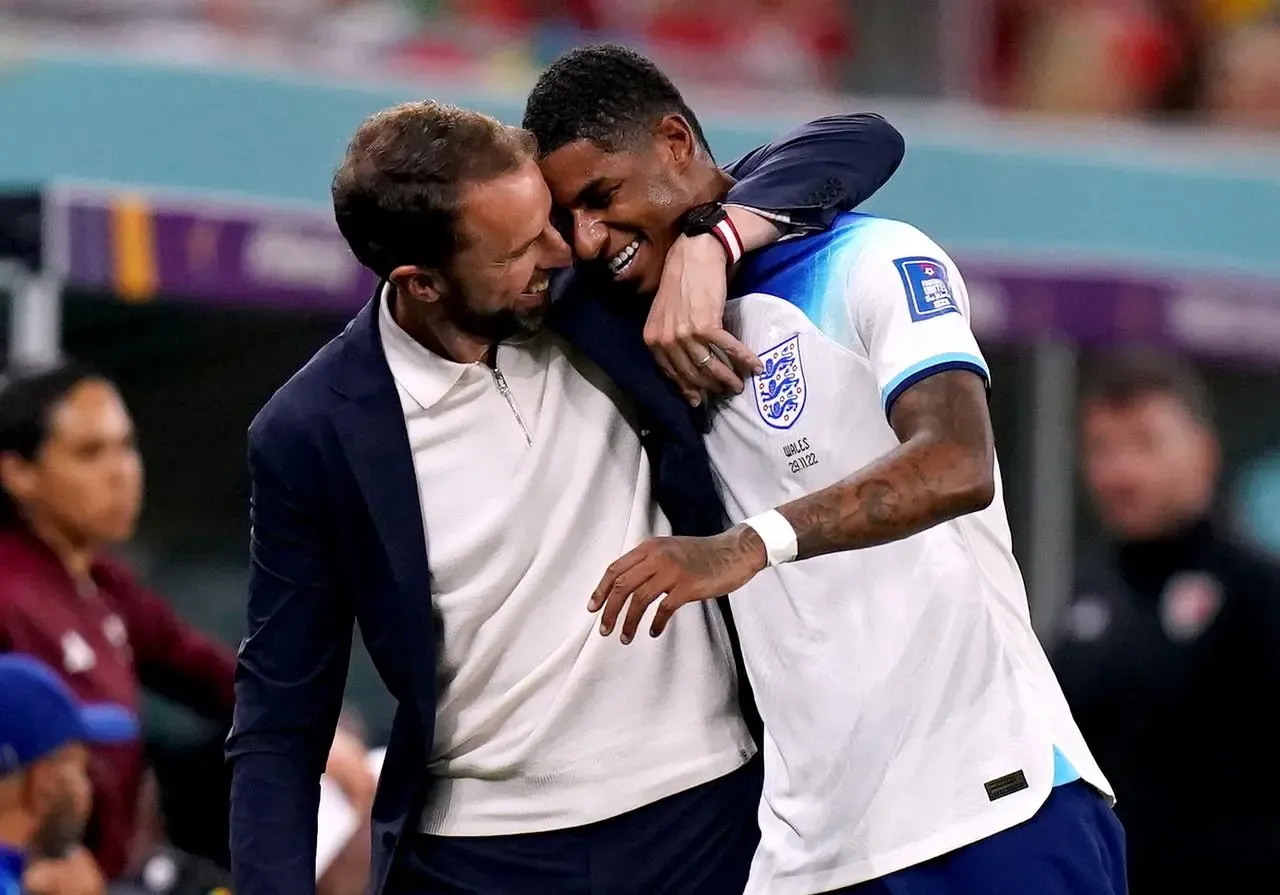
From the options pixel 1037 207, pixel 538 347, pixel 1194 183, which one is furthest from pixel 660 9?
pixel 538 347

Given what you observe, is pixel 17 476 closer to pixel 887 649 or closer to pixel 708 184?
pixel 708 184

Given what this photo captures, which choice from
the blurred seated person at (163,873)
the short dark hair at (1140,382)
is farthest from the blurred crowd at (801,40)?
the blurred seated person at (163,873)

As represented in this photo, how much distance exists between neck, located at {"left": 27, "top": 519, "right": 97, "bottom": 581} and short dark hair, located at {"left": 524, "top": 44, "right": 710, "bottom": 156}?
2223 mm

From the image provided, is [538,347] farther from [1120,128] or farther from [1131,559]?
[1120,128]

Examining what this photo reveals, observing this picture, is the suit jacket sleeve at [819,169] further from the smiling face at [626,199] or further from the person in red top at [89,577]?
the person in red top at [89,577]

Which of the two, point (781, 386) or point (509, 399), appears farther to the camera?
point (509, 399)

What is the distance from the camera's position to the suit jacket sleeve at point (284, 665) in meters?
2.93

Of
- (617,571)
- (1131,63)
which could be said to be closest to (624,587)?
(617,571)

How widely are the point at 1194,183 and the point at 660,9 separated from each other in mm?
2378

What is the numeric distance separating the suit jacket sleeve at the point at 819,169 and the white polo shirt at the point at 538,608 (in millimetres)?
366

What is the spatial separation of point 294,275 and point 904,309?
331 centimetres

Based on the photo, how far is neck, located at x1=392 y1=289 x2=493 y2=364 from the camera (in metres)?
3.01

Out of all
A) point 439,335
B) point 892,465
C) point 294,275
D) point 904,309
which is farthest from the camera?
point 294,275

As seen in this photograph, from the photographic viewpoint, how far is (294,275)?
5.74m
